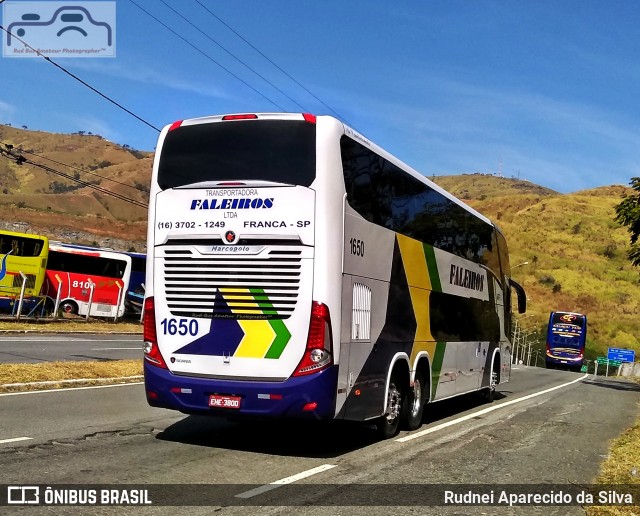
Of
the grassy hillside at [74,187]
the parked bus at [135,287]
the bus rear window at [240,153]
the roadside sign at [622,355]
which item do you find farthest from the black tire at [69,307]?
the roadside sign at [622,355]

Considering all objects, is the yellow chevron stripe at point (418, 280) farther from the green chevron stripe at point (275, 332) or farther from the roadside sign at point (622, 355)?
the roadside sign at point (622, 355)

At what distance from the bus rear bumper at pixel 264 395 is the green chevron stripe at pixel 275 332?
13.3 inches

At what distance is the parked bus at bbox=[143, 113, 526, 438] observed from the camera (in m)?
7.83

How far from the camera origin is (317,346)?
7.75m

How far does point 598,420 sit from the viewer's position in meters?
14.3

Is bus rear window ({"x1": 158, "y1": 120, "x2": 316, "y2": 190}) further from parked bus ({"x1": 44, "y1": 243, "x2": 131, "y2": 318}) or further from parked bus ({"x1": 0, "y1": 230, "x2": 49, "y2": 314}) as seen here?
parked bus ({"x1": 44, "y1": 243, "x2": 131, "y2": 318})

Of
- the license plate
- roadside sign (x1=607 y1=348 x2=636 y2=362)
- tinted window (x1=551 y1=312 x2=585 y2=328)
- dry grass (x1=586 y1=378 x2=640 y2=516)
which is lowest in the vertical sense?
roadside sign (x1=607 y1=348 x2=636 y2=362)

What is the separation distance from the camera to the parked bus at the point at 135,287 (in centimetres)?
3969

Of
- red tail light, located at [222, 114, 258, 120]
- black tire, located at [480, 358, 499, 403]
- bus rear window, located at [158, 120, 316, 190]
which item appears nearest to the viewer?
bus rear window, located at [158, 120, 316, 190]

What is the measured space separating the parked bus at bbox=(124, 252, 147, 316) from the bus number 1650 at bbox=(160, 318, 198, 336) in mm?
32016

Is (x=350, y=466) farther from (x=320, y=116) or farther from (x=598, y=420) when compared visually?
(x=598, y=420)

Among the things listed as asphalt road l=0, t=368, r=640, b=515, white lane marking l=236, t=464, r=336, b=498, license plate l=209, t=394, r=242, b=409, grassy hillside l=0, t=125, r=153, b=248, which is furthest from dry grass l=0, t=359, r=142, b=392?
grassy hillside l=0, t=125, r=153, b=248

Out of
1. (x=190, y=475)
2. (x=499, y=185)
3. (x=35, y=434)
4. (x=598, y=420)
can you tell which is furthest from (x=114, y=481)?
(x=499, y=185)

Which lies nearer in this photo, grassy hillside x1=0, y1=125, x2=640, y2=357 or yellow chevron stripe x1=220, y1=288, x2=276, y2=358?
yellow chevron stripe x1=220, y1=288, x2=276, y2=358
